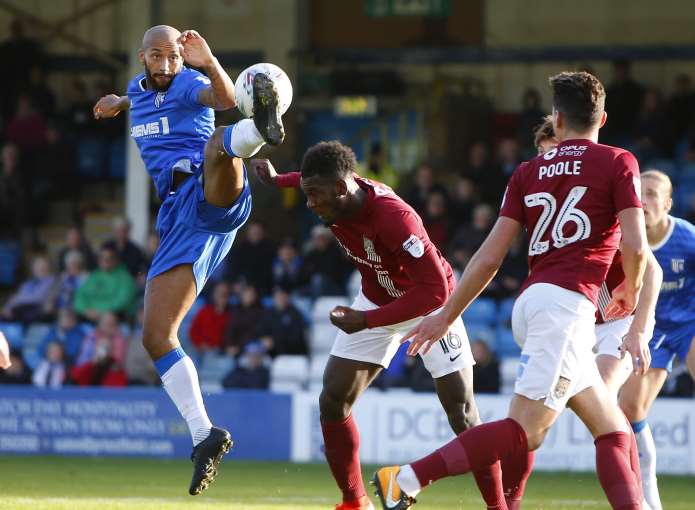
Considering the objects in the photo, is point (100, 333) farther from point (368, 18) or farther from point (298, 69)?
point (368, 18)

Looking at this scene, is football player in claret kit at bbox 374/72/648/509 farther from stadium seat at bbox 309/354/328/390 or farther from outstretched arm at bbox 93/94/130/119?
stadium seat at bbox 309/354/328/390

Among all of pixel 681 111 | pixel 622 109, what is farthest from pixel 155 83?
pixel 681 111

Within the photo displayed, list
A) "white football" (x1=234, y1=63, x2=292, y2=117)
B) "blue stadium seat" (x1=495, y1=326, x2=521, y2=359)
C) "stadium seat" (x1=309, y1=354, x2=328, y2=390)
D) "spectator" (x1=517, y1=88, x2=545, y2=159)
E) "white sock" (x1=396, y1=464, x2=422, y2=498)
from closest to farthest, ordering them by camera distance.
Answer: "white sock" (x1=396, y1=464, x2=422, y2=498) → "white football" (x1=234, y1=63, x2=292, y2=117) → "stadium seat" (x1=309, y1=354, x2=328, y2=390) → "blue stadium seat" (x1=495, y1=326, x2=521, y2=359) → "spectator" (x1=517, y1=88, x2=545, y2=159)

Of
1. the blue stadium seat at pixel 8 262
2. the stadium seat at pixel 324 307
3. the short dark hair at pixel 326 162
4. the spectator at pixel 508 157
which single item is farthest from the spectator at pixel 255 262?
the short dark hair at pixel 326 162

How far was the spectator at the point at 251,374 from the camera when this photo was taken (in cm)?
1502

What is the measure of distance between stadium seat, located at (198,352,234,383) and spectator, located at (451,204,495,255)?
3.09 meters

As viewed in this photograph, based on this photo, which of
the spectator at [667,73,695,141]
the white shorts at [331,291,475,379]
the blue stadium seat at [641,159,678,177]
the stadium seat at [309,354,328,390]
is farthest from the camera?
the spectator at [667,73,695,141]

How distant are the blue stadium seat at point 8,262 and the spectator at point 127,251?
116 inches

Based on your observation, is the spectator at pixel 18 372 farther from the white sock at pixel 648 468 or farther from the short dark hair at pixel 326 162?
the short dark hair at pixel 326 162

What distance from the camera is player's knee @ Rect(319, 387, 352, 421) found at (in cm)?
746

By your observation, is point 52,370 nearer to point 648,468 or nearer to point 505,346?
point 505,346

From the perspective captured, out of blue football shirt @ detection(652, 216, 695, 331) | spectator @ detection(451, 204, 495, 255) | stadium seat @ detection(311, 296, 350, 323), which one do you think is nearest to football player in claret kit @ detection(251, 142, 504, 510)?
A: blue football shirt @ detection(652, 216, 695, 331)

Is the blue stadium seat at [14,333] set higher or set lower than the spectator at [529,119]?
lower

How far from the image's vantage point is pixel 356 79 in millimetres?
20688
